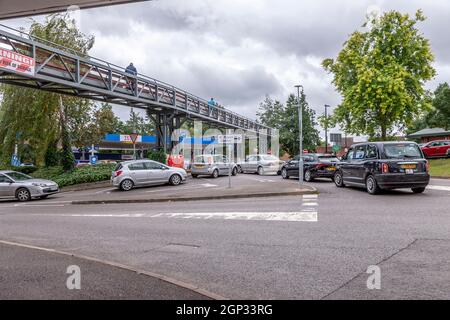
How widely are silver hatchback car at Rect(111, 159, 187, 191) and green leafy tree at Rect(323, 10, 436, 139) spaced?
15.4 metres

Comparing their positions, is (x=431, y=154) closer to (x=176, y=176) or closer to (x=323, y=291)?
(x=176, y=176)

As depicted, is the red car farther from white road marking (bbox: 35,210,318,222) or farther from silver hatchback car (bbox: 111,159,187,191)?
white road marking (bbox: 35,210,318,222)

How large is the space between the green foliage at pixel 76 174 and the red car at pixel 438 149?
27.6 meters

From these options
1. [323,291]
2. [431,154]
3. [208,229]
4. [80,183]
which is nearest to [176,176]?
[80,183]

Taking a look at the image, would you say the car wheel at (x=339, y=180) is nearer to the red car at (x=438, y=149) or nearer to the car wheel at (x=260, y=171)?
the car wheel at (x=260, y=171)

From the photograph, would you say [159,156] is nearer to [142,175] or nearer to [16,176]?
[142,175]

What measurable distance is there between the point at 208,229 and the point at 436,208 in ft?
20.3

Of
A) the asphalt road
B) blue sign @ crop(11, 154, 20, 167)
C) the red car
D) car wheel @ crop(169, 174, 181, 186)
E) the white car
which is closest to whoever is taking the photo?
the asphalt road

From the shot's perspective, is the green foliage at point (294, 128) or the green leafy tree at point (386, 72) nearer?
the green leafy tree at point (386, 72)

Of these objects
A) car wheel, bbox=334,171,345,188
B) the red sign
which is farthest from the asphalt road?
the red sign

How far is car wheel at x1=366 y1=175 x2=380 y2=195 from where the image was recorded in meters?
13.1

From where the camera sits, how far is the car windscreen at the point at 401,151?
12.8 metres

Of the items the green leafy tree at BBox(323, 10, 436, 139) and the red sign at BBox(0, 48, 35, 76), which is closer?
the red sign at BBox(0, 48, 35, 76)

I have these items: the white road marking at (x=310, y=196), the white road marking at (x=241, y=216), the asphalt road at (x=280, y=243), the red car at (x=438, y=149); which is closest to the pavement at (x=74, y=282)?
the asphalt road at (x=280, y=243)
